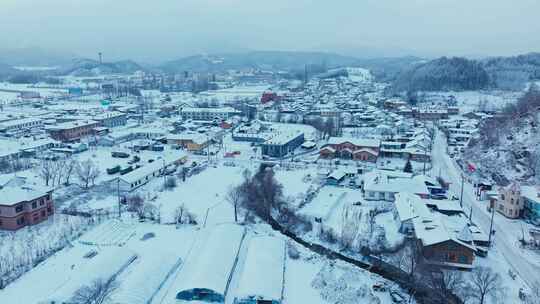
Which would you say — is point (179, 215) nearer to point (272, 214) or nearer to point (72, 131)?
point (272, 214)

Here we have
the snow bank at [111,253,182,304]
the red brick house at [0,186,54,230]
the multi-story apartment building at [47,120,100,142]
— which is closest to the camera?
the snow bank at [111,253,182,304]

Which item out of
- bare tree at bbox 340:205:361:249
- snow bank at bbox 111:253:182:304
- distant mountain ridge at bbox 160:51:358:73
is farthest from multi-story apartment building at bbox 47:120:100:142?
distant mountain ridge at bbox 160:51:358:73

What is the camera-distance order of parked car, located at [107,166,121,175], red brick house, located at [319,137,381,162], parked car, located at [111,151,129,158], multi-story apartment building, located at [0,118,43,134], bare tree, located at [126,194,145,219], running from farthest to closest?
multi-story apartment building, located at [0,118,43,134] → parked car, located at [111,151,129,158] → red brick house, located at [319,137,381,162] → parked car, located at [107,166,121,175] → bare tree, located at [126,194,145,219]

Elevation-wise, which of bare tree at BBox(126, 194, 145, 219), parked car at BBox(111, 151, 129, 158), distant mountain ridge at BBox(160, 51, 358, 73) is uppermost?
distant mountain ridge at BBox(160, 51, 358, 73)

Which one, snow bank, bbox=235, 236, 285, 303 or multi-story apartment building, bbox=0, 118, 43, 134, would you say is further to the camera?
multi-story apartment building, bbox=0, 118, 43, 134

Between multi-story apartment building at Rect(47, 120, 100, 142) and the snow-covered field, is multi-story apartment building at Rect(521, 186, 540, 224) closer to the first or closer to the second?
the snow-covered field

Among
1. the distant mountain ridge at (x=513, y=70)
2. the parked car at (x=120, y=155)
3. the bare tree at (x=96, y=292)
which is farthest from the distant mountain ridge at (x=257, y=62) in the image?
the bare tree at (x=96, y=292)

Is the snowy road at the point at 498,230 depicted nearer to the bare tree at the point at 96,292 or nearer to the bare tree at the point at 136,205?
the bare tree at the point at 96,292
